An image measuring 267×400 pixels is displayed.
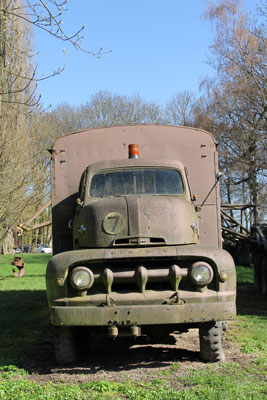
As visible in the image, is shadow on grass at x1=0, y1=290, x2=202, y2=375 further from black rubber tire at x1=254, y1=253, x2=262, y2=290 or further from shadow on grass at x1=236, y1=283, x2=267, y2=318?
black rubber tire at x1=254, y1=253, x2=262, y2=290

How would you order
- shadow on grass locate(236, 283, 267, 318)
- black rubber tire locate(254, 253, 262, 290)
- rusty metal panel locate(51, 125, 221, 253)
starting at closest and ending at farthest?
rusty metal panel locate(51, 125, 221, 253)
shadow on grass locate(236, 283, 267, 318)
black rubber tire locate(254, 253, 262, 290)

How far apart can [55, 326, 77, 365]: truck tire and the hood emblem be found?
1.16 metres

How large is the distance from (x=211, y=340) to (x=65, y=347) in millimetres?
1596

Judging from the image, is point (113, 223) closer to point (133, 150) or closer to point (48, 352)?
point (133, 150)

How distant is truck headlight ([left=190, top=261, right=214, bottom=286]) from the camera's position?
17.3 feet

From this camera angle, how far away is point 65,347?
18.5 ft

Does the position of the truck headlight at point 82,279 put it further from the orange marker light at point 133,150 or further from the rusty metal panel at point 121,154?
the orange marker light at point 133,150

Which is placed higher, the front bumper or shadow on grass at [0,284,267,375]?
the front bumper

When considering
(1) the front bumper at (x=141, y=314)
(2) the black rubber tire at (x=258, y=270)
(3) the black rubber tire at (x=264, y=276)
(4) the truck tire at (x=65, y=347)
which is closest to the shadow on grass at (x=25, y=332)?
(4) the truck tire at (x=65, y=347)

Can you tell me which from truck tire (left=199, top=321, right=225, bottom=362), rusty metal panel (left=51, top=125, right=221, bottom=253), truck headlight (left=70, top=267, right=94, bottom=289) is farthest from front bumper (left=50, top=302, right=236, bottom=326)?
rusty metal panel (left=51, top=125, right=221, bottom=253)

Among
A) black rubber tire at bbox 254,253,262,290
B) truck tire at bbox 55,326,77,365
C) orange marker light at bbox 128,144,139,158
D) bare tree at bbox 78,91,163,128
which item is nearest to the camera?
truck tire at bbox 55,326,77,365

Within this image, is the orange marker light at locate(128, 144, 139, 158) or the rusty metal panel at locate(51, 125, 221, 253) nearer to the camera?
the orange marker light at locate(128, 144, 139, 158)

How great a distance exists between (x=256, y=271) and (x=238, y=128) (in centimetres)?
1111

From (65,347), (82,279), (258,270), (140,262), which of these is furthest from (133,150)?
(258,270)
